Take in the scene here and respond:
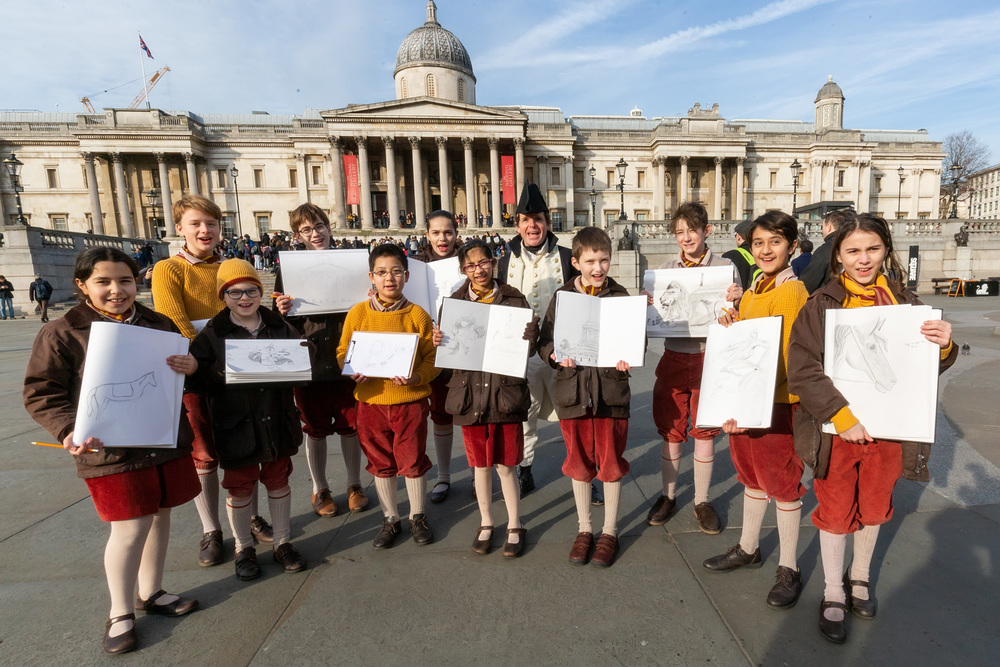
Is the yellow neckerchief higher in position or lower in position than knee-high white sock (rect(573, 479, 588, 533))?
higher

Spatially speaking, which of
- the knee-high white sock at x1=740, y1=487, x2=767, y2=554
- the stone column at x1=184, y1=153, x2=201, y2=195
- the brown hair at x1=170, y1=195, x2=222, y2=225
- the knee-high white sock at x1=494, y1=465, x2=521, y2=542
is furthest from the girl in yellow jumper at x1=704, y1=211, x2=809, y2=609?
the stone column at x1=184, y1=153, x2=201, y2=195

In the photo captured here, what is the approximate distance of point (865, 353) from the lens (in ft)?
7.86

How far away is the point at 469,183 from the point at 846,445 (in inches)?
1830

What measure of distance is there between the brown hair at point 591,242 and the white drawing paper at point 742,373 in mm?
882

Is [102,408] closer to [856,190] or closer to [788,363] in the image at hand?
[788,363]

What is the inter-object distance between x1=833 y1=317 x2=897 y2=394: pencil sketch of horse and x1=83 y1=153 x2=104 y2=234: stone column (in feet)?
194

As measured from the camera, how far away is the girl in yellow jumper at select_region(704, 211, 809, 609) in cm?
278

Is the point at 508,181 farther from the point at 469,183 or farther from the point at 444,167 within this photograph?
the point at 444,167

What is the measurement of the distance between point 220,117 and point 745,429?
225 ft

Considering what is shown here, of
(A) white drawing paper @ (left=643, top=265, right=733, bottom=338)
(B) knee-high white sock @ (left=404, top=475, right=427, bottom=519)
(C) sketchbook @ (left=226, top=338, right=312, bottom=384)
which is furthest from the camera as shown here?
(B) knee-high white sock @ (left=404, top=475, right=427, bottom=519)

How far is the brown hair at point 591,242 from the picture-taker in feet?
10.7

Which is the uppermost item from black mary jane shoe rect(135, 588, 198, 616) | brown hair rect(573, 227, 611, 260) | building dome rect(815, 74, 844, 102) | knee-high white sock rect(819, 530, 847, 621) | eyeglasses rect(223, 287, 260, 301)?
building dome rect(815, 74, 844, 102)

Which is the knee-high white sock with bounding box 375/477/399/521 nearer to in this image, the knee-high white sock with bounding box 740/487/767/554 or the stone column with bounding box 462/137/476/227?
the knee-high white sock with bounding box 740/487/767/554

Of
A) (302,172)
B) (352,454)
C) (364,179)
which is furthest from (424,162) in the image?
(352,454)
